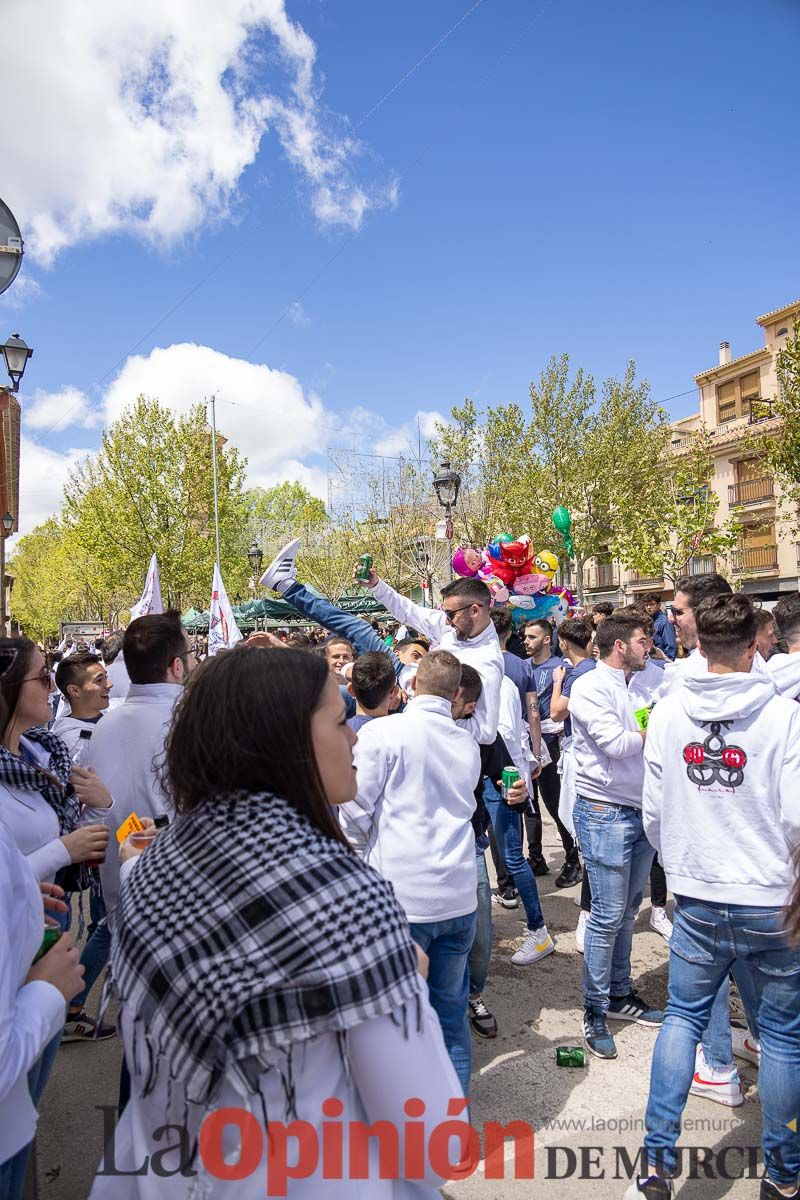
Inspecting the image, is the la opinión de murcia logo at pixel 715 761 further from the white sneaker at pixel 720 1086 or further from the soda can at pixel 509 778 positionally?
the soda can at pixel 509 778

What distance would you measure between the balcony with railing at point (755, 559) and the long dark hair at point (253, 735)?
35.1 m

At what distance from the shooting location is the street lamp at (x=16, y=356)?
783cm

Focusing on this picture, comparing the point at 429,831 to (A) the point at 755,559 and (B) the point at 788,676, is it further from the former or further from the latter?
(A) the point at 755,559

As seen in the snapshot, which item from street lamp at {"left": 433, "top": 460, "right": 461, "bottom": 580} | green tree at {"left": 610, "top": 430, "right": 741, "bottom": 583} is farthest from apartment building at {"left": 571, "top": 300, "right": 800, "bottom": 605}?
street lamp at {"left": 433, "top": 460, "right": 461, "bottom": 580}

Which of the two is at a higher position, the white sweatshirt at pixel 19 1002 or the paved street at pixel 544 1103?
the white sweatshirt at pixel 19 1002

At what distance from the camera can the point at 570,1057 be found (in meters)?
3.46

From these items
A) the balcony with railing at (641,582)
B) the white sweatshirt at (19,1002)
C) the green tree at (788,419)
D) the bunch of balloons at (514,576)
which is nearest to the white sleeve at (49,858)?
the white sweatshirt at (19,1002)

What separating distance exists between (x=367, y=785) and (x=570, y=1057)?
69.8 inches

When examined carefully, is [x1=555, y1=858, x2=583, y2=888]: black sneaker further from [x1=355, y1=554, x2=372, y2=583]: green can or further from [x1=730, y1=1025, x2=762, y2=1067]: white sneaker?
[x1=355, y1=554, x2=372, y2=583]: green can

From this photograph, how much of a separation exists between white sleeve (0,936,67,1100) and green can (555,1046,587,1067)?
103 inches

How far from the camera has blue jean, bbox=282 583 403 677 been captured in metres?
3.93

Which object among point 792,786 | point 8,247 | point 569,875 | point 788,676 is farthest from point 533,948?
point 8,247

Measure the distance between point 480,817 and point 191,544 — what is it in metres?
25.3

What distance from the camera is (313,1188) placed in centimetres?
122
